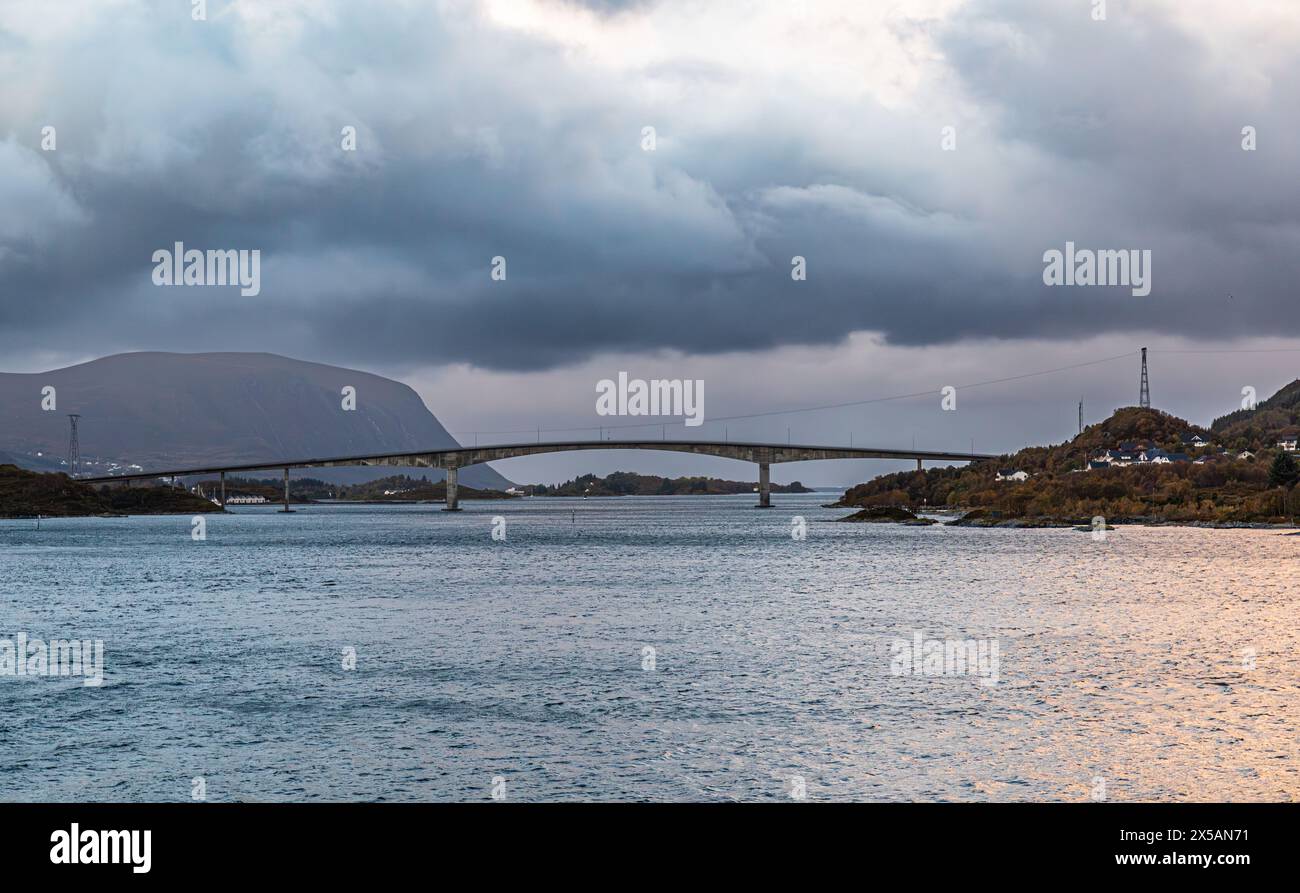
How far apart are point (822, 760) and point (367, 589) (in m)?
46.1

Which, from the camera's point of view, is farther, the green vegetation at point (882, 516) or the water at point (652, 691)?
the green vegetation at point (882, 516)

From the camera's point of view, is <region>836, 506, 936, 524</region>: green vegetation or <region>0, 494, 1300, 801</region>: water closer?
<region>0, 494, 1300, 801</region>: water

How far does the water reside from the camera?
70.1 ft

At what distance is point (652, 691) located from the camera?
30.7 metres

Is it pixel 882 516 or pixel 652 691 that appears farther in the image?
pixel 882 516

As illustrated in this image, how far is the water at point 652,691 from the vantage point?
70.1 feet

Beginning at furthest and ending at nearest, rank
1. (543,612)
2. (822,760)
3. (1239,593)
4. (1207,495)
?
(1207,495), (1239,593), (543,612), (822,760)
